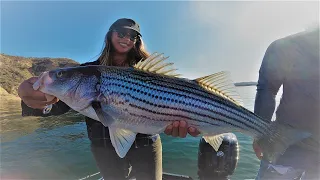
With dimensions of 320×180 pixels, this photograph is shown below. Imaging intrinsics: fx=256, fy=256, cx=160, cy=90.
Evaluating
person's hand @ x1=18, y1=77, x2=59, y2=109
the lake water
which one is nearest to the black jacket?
person's hand @ x1=18, y1=77, x2=59, y2=109

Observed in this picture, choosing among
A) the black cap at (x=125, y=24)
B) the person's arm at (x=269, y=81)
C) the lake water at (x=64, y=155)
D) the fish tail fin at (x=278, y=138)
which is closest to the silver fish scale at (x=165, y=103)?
the fish tail fin at (x=278, y=138)

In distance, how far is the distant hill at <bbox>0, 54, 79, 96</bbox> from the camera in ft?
192

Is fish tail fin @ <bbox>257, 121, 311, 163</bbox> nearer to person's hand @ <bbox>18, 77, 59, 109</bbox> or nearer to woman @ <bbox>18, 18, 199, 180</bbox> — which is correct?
woman @ <bbox>18, 18, 199, 180</bbox>

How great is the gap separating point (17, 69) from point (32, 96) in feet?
261

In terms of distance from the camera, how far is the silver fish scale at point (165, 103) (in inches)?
115

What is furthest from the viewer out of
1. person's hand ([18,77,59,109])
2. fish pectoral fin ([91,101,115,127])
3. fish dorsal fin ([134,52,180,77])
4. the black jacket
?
the black jacket

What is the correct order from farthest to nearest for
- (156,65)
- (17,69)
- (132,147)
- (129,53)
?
(17,69)
(129,53)
(132,147)
(156,65)

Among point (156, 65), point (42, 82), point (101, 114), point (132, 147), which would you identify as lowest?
point (132, 147)

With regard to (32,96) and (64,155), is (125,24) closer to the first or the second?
(32,96)

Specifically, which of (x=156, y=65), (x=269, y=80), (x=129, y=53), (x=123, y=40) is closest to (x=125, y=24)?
(x=123, y=40)

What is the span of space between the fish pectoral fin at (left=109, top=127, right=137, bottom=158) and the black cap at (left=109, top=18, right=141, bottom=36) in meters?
1.54

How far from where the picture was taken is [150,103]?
9.67 ft

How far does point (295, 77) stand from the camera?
3.20 meters

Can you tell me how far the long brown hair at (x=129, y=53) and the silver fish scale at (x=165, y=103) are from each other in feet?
2.50
